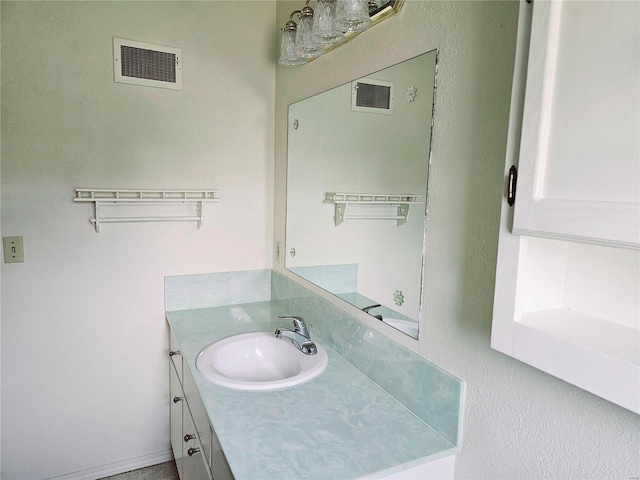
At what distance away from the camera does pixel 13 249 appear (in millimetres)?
1877

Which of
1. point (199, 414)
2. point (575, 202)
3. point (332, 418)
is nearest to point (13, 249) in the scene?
point (199, 414)

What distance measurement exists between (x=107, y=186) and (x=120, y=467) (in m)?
1.42

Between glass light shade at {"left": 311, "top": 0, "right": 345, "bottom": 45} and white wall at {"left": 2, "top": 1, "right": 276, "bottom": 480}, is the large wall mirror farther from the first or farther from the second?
white wall at {"left": 2, "top": 1, "right": 276, "bottom": 480}

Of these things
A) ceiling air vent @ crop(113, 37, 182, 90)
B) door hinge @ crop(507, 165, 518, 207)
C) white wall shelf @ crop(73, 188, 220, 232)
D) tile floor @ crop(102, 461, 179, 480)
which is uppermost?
ceiling air vent @ crop(113, 37, 182, 90)

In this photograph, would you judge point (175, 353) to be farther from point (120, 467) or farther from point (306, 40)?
point (306, 40)

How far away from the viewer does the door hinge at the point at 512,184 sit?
0.81m

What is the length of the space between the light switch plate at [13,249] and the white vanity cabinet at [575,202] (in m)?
1.94

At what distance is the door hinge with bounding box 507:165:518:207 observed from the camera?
2.65ft

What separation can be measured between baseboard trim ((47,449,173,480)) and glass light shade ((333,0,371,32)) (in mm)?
2210

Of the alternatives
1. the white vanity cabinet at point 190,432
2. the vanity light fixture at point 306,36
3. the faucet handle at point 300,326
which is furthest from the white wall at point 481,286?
the white vanity cabinet at point 190,432

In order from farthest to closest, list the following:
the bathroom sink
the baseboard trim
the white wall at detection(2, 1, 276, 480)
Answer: the baseboard trim, the white wall at detection(2, 1, 276, 480), the bathroom sink

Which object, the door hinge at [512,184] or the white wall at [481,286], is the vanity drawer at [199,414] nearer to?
the white wall at [481,286]

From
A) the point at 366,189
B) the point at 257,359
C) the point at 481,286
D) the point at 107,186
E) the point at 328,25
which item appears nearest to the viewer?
the point at 481,286

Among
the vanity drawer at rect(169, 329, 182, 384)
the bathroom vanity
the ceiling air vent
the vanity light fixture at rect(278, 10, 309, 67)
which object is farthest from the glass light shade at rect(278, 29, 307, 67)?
the vanity drawer at rect(169, 329, 182, 384)
